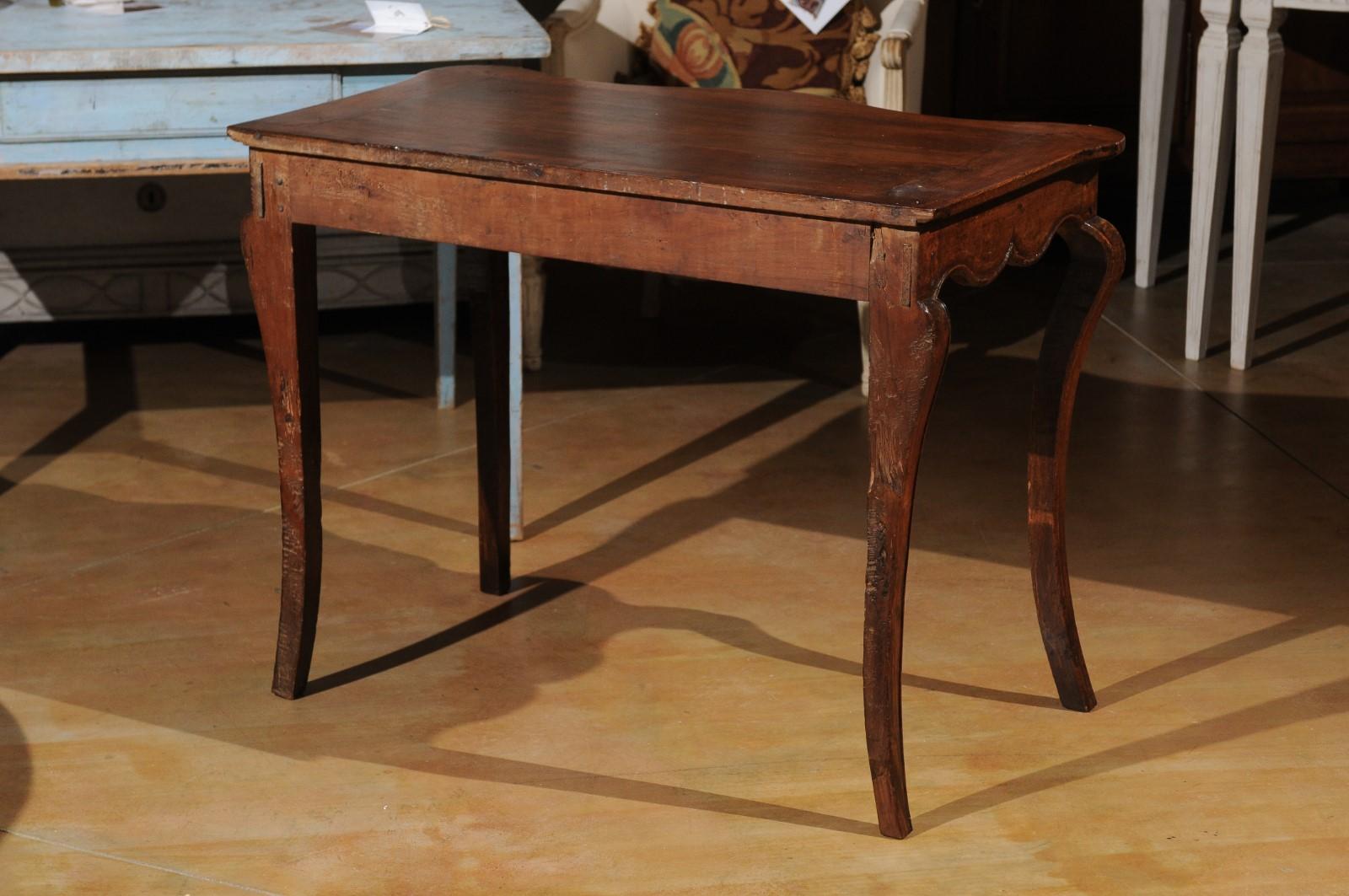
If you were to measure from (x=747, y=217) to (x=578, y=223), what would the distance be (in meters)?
0.20

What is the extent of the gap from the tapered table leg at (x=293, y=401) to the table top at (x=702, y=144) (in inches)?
4.7

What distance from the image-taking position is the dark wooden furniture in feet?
5.49

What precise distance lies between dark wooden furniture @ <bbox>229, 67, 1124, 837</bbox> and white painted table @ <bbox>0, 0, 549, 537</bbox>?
278 mm

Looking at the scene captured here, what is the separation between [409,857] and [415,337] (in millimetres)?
2133

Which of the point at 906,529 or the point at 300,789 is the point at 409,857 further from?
the point at 906,529

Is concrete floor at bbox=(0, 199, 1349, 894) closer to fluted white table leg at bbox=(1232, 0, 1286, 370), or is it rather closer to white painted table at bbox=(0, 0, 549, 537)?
fluted white table leg at bbox=(1232, 0, 1286, 370)

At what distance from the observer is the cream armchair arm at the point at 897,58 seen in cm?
330

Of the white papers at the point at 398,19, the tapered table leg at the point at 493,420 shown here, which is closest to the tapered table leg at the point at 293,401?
the tapered table leg at the point at 493,420

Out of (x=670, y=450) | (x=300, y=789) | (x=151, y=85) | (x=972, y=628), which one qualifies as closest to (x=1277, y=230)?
(x=670, y=450)

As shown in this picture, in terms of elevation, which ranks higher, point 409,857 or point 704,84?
point 704,84

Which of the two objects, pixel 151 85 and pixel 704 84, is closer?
pixel 151 85

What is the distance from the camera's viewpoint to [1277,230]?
4.66m

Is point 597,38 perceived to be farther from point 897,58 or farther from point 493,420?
point 493,420

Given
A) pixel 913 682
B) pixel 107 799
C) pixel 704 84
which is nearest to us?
pixel 107 799
